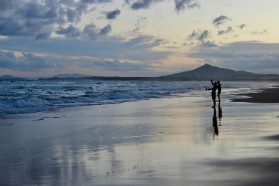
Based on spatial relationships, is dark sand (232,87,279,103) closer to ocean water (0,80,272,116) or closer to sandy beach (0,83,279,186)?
ocean water (0,80,272,116)

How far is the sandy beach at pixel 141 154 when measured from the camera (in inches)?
249

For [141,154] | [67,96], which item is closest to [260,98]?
[67,96]

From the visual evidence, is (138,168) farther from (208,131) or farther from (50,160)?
(208,131)

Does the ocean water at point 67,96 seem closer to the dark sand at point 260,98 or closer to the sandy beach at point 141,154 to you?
the dark sand at point 260,98

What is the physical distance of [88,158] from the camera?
7918 mm

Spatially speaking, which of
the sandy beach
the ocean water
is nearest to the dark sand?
the ocean water

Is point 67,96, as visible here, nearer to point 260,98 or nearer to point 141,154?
point 260,98

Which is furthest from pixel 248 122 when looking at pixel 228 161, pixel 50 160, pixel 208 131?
pixel 50 160

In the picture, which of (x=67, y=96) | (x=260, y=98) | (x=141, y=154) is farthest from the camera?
(x=67, y=96)

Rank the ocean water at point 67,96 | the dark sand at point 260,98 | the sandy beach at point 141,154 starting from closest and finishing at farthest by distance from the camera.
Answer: the sandy beach at point 141,154 → the ocean water at point 67,96 → the dark sand at point 260,98

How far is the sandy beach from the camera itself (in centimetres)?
631

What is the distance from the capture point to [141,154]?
8289 millimetres

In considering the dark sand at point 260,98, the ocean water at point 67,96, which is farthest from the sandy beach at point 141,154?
the dark sand at point 260,98

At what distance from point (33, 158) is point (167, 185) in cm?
346
